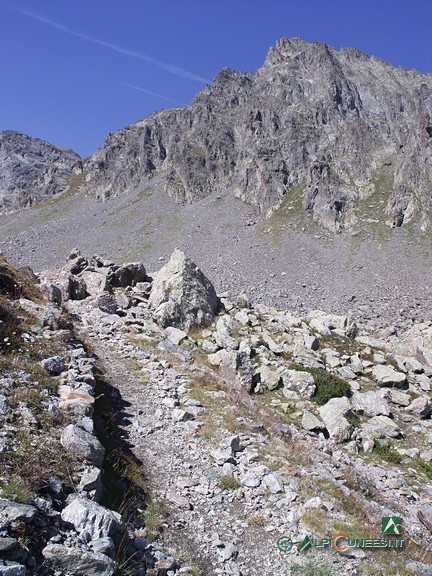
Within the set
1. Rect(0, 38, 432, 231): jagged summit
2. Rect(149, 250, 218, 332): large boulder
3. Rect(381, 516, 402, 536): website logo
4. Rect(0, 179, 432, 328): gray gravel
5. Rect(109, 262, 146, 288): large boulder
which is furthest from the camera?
Rect(0, 38, 432, 231): jagged summit

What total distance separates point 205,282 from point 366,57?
15789cm

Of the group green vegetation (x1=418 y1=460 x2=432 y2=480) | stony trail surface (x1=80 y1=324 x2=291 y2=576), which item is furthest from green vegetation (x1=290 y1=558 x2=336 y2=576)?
green vegetation (x1=418 y1=460 x2=432 y2=480)

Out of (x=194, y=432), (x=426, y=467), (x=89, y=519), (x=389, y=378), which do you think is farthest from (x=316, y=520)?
(x=389, y=378)

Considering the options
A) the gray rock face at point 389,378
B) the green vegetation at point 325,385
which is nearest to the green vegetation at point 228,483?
the green vegetation at point 325,385

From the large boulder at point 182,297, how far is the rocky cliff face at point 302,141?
233ft

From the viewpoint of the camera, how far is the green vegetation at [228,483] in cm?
787

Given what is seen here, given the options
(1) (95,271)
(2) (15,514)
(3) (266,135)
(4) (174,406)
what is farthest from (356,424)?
(3) (266,135)

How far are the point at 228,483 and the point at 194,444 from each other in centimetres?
147

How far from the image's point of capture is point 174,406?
35.6 ft

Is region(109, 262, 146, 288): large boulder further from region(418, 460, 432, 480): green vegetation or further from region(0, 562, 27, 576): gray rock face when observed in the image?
region(0, 562, 27, 576): gray rock face

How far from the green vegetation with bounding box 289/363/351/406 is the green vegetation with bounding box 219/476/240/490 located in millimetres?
7196

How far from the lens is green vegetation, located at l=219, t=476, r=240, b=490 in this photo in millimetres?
7871

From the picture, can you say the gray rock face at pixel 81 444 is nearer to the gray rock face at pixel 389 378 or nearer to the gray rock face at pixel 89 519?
the gray rock face at pixel 89 519

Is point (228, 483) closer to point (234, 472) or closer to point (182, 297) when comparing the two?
point (234, 472)
